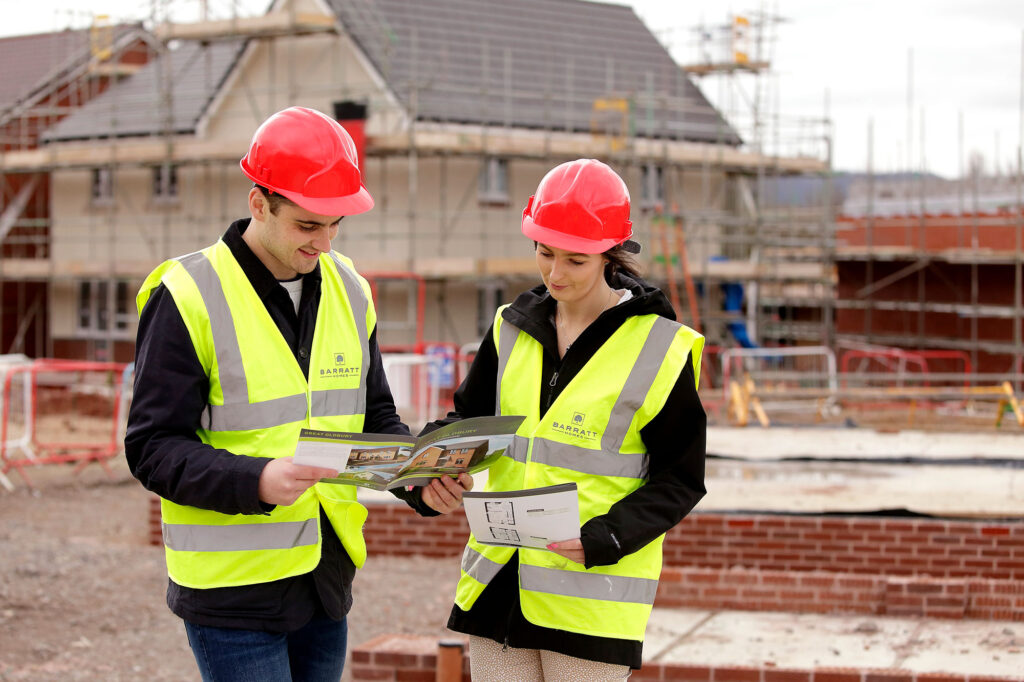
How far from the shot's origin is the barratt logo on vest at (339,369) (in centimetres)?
290

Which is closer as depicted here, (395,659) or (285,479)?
(285,479)

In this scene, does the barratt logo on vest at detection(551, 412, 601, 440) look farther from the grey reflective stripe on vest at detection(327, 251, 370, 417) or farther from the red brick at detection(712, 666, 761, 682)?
the red brick at detection(712, 666, 761, 682)

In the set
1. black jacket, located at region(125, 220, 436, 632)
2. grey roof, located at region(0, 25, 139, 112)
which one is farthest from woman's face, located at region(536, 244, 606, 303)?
grey roof, located at region(0, 25, 139, 112)

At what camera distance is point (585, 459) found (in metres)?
2.96

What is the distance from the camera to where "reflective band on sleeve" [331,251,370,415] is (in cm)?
302

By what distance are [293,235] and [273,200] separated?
0.33 ft

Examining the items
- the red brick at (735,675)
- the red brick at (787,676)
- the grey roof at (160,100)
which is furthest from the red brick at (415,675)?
the grey roof at (160,100)

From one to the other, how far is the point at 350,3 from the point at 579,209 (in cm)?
2134

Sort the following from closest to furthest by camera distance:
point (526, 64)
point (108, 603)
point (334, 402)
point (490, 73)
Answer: point (334, 402)
point (108, 603)
point (490, 73)
point (526, 64)

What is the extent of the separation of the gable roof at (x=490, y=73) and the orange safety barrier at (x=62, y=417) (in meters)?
5.52

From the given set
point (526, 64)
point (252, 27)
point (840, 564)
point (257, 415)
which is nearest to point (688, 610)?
point (840, 564)

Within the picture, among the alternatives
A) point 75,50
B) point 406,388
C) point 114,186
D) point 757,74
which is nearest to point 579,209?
point 406,388

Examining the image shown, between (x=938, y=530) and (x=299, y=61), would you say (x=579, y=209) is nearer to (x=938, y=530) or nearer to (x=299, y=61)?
(x=938, y=530)

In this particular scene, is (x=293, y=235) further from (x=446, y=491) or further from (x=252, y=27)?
(x=252, y=27)
